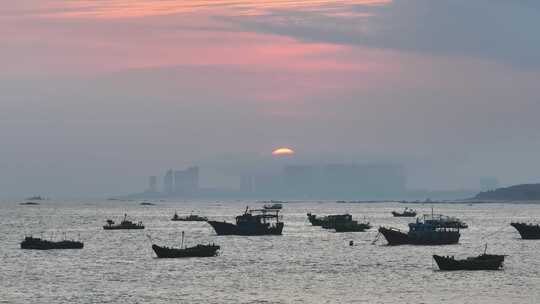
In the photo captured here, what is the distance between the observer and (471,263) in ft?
328

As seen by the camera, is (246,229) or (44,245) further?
(246,229)

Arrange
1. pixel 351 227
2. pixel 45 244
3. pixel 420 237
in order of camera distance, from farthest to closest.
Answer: pixel 351 227 → pixel 420 237 → pixel 45 244

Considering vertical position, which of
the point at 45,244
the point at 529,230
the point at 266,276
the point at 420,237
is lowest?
the point at 266,276

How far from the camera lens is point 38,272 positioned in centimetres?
10344

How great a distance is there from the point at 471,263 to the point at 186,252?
31.8 m

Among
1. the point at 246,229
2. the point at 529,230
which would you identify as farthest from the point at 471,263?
the point at 246,229

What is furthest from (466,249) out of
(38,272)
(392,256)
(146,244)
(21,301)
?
(21,301)

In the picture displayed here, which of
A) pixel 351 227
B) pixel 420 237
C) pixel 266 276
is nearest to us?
pixel 266 276

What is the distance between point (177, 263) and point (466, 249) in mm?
46792

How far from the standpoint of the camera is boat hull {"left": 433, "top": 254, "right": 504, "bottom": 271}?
99750mm

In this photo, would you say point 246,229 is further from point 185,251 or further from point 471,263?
point 471,263

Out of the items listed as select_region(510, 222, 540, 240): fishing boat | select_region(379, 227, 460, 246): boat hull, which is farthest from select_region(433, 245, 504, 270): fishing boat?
select_region(510, 222, 540, 240): fishing boat

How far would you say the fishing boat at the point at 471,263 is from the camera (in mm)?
99750

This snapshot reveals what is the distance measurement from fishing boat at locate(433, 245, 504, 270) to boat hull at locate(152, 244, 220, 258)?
91.9 ft
